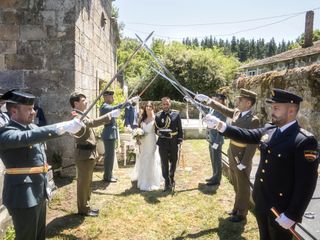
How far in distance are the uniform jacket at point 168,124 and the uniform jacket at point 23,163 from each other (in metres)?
3.42

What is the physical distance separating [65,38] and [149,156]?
3.04 meters

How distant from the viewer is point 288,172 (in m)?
2.95

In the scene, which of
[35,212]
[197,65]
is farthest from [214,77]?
[35,212]

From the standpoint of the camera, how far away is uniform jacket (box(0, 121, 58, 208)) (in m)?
2.93

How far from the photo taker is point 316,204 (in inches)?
194

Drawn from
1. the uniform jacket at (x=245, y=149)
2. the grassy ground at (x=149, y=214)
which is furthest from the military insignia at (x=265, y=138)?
the grassy ground at (x=149, y=214)

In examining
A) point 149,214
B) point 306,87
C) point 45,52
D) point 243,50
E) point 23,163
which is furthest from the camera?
point 243,50

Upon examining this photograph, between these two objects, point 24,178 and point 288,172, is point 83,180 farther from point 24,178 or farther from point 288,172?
point 288,172

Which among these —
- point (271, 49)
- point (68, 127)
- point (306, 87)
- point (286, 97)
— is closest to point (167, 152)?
point (68, 127)

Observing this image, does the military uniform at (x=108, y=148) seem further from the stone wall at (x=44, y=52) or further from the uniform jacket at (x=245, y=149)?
the uniform jacket at (x=245, y=149)

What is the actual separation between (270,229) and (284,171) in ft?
1.91

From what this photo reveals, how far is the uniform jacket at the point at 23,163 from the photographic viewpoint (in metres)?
2.93

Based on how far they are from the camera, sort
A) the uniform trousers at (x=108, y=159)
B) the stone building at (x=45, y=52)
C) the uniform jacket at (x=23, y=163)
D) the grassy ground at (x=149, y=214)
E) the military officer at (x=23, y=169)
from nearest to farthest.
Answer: the uniform jacket at (x=23, y=163) → the military officer at (x=23, y=169) → the grassy ground at (x=149, y=214) → the stone building at (x=45, y=52) → the uniform trousers at (x=108, y=159)

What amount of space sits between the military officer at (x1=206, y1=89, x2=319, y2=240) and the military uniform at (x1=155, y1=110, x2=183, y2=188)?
327cm
